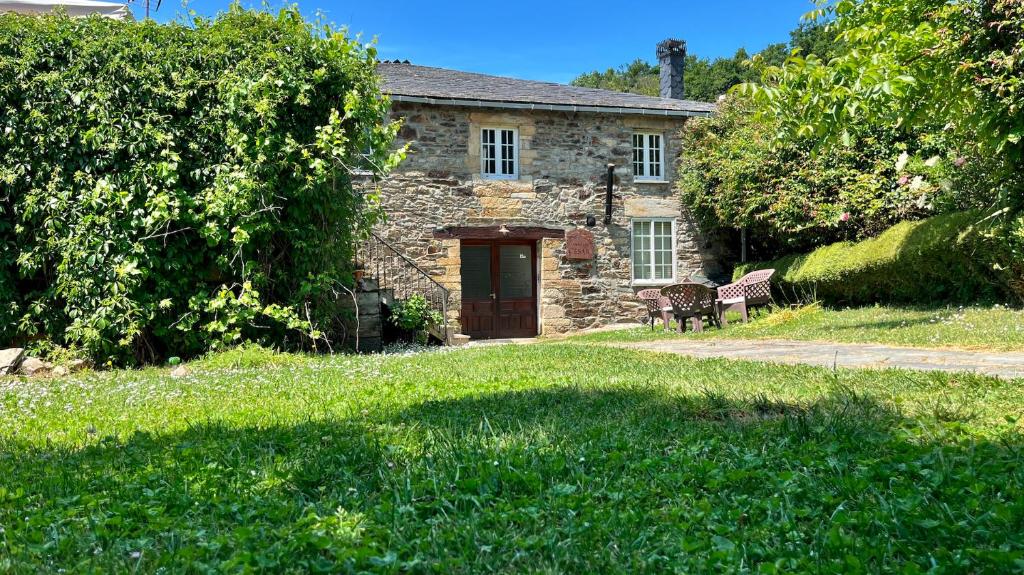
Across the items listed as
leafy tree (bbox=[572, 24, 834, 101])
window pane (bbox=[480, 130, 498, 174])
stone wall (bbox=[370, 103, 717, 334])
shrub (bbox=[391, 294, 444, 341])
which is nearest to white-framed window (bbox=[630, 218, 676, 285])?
stone wall (bbox=[370, 103, 717, 334])

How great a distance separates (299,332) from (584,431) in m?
6.33

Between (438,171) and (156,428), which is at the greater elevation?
(438,171)

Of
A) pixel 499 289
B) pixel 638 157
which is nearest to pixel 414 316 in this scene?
pixel 499 289

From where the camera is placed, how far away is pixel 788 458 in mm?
2789

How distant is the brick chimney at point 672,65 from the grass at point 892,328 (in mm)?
8156

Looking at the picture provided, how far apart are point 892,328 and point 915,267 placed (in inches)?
112

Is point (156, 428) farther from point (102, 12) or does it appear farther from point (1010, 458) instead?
point (102, 12)

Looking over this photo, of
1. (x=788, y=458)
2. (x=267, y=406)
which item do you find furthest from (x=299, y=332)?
(x=788, y=458)

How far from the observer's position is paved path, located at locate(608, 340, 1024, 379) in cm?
527

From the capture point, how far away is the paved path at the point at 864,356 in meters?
5.27

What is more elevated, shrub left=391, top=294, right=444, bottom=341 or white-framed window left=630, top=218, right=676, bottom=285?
white-framed window left=630, top=218, right=676, bottom=285

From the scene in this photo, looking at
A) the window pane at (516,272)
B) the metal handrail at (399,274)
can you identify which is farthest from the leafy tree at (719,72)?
the metal handrail at (399,274)

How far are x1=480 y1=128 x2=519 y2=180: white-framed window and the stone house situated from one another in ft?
0.07

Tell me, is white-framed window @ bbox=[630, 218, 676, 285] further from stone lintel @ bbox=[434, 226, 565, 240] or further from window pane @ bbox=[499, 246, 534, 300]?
window pane @ bbox=[499, 246, 534, 300]
